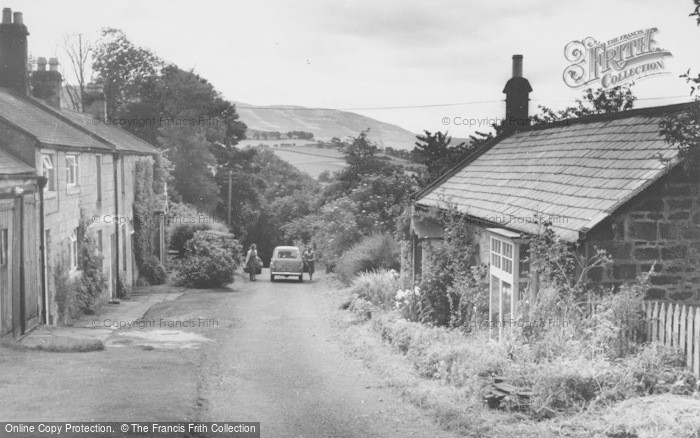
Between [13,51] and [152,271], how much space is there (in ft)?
40.5

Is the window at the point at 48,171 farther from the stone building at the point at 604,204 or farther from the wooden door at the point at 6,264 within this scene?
the stone building at the point at 604,204

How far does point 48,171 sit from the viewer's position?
20344mm

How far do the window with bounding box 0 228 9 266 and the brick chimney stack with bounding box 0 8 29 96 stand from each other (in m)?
12.3

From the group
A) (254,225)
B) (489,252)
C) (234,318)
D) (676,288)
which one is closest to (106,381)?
(489,252)

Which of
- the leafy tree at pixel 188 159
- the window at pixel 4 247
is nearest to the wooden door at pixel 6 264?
the window at pixel 4 247

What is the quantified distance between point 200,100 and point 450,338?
50551mm

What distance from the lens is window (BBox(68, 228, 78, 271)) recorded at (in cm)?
2279

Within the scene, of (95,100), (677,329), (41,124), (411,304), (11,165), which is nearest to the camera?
(677,329)

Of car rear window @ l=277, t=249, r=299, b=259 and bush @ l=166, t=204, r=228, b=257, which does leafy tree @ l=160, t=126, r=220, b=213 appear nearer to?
bush @ l=166, t=204, r=228, b=257

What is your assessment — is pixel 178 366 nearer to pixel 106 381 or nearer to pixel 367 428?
pixel 106 381

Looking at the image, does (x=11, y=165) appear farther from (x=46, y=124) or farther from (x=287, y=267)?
(x=287, y=267)

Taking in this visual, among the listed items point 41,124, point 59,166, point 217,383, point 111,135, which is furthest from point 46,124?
point 217,383

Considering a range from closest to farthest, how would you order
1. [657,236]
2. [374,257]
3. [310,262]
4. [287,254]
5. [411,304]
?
[657,236] < [411,304] < [374,257] < [287,254] < [310,262]

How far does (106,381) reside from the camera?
39.4ft
